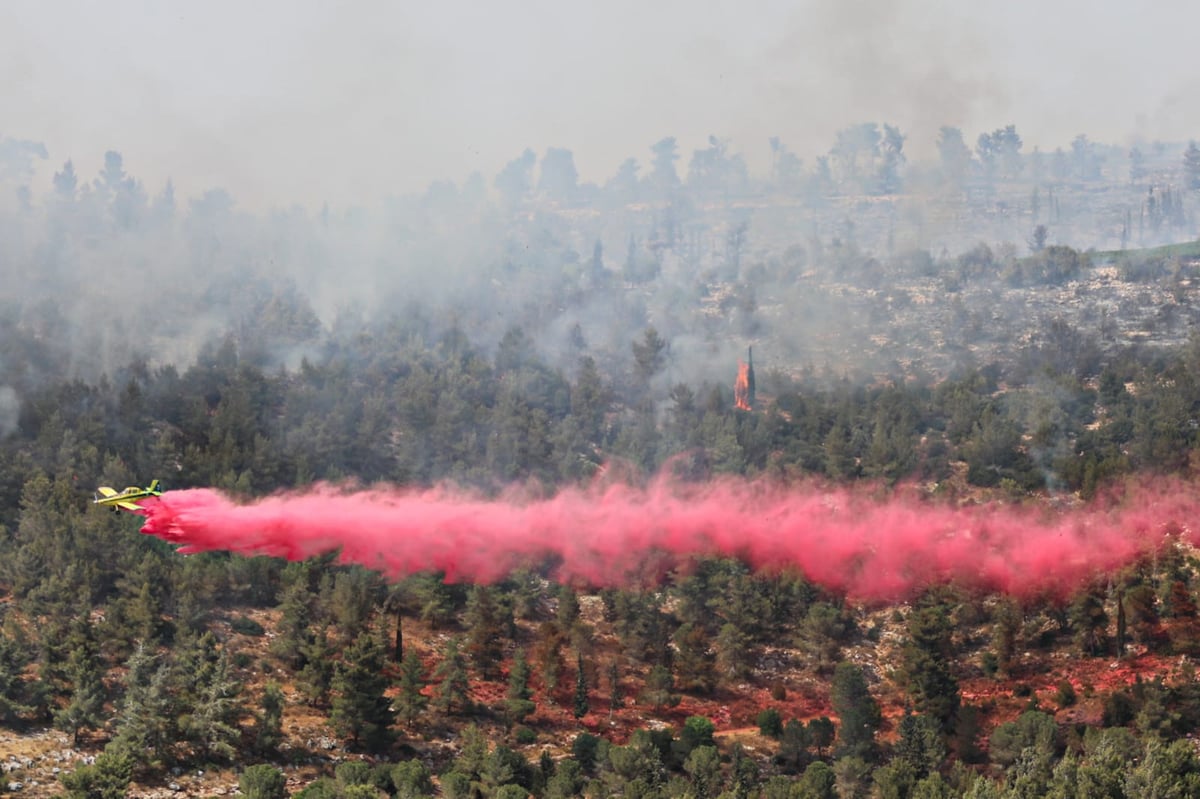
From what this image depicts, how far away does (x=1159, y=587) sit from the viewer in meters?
89.6

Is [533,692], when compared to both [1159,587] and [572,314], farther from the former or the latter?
[572,314]

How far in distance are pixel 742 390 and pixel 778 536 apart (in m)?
45.5

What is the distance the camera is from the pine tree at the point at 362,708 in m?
76.9

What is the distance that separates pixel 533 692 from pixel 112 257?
427 feet

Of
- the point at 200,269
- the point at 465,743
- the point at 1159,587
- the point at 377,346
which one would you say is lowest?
the point at 465,743

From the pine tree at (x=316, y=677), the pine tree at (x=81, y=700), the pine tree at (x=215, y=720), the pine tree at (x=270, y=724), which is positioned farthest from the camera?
the pine tree at (x=316, y=677)

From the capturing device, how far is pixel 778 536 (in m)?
102

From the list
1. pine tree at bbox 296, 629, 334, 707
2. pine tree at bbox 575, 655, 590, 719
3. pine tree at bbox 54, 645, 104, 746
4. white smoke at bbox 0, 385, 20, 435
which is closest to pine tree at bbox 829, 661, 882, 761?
pine tree at bbox 575, 655, 590, 719

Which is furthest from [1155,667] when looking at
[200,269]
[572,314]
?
[200,269]

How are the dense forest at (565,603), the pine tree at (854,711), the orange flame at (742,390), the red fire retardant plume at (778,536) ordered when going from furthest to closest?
the orange flame at (742,390) → the red fire retardant plume at (778,536) → the pine tree at (854,711) → the dense forest at (565,603)

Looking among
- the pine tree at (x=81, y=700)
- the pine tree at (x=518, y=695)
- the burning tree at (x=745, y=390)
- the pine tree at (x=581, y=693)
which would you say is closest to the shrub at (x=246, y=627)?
the pine tree at (x=81, y=700)

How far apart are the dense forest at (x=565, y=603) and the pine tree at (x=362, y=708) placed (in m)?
0.19

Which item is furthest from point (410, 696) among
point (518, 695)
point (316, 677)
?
point (518, 695)

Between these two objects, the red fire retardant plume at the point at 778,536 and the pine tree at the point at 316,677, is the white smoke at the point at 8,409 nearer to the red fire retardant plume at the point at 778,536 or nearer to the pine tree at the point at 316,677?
the red fire retardant plume at the point at 778,536
